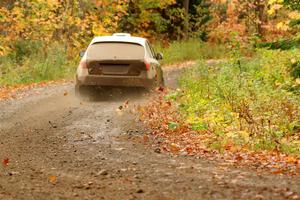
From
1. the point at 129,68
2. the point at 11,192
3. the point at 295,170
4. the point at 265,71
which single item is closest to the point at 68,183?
the point at 11,192

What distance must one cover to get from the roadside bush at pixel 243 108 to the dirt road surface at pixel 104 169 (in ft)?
4.42

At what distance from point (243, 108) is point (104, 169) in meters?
4.30

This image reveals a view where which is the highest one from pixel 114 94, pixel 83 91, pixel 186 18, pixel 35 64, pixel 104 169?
pixel 186 18

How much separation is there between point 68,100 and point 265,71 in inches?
243

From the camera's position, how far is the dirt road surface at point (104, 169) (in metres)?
6.62

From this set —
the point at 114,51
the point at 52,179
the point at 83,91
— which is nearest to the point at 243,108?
the point at 114,51

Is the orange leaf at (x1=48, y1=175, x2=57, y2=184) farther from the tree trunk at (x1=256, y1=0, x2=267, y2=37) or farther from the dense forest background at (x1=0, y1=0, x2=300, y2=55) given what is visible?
the tree trunk at (x1=256, y1=0, x2=267, y2=37)

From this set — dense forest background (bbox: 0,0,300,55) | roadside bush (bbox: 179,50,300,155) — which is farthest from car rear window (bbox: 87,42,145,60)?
dense forest background (bbox: 0,0,300,55)

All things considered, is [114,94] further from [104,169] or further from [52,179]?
[52,179]

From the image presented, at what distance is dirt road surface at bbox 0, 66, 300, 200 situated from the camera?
261 inches

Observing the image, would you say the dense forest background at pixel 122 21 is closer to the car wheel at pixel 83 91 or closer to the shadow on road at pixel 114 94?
the shadow on road at pixel 114 94

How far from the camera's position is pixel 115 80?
599 inches

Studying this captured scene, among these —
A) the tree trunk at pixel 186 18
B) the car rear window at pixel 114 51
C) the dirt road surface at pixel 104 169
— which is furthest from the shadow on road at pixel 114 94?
the tree trunk at pixel 186 18

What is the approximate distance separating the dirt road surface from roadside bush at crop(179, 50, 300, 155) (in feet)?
4.42
